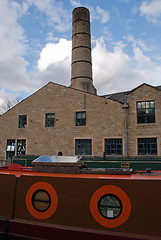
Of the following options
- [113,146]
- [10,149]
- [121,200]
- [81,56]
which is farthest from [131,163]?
[81,56]

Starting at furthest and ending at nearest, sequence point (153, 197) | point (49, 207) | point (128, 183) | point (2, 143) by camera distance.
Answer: point (2, 143) < point (49, 207) < point (128, 183) < point (153, 197)

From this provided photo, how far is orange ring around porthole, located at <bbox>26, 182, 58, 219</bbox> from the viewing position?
170 inches

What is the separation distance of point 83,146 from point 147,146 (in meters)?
5.62

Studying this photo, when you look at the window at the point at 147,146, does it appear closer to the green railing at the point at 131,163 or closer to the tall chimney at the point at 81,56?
the green railing at the point at 131,163

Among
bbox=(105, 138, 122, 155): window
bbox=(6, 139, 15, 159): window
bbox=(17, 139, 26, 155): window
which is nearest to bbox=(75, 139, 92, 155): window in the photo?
bbox=(105, 138, 122, 155): window

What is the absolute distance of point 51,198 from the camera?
4355 mm

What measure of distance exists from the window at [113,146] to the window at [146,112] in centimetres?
257

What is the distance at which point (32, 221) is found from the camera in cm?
442

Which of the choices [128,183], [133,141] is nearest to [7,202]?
[128,183]

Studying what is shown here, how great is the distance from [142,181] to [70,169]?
187 centimetres

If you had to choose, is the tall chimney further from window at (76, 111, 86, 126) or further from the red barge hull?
the red barge hull

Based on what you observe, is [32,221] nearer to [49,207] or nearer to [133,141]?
[49,207]

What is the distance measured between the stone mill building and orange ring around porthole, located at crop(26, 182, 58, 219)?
38.8 feet

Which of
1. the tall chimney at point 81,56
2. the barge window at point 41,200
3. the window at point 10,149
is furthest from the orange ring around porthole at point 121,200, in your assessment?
the tall chimney at point 81,56
